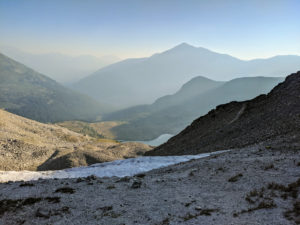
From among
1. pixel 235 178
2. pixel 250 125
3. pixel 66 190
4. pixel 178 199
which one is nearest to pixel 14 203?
pixel 66 190

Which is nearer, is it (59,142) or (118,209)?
(118,209)

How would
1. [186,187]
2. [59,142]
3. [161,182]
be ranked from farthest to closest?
[59,142] → [161,182] → [186,187]

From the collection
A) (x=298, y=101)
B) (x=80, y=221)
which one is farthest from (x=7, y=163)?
(x=298, y=101)

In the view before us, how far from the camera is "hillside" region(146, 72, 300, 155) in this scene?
3411cm

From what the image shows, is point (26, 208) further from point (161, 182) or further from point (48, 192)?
point (161, 182)

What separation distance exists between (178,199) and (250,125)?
32706mm

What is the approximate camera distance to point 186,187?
60.2 feet

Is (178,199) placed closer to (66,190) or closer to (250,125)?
(66,190)

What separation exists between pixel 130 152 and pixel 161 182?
68672 mm

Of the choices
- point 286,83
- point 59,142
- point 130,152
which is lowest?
point 130,152

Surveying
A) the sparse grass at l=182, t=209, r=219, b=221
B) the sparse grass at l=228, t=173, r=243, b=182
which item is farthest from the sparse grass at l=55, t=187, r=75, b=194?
the sparse grass at l=228, t=173, r=243, b=182

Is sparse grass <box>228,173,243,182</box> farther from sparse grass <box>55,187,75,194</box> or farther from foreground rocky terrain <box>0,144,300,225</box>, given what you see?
sparse grass <box>55,187,75,194</box>

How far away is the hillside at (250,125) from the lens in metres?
34.1

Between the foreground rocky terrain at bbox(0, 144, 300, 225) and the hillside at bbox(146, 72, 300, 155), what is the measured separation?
941 centimetres
